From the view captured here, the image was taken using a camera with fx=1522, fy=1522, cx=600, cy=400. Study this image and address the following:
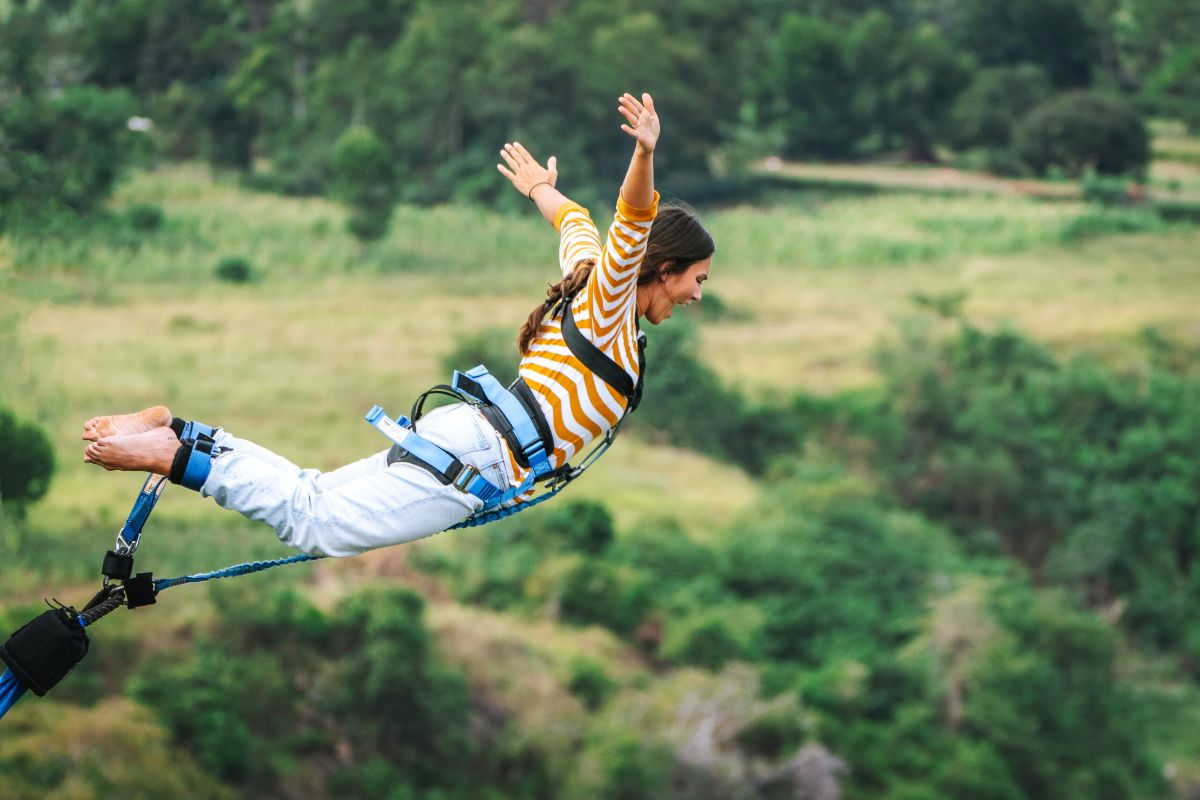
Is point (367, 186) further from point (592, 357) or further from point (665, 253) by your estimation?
point (592, 357)

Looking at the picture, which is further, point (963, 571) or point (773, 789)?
point (963, 571)

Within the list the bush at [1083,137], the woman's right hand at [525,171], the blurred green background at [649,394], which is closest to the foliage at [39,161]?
the blurred green background at [649,394]

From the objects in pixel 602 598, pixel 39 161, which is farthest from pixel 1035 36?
pixel 39 161

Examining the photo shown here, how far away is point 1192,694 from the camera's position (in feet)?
83.6

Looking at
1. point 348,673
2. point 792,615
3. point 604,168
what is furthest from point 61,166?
point 604,168

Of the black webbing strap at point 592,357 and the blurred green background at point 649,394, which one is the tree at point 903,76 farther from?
the black webbing strap at point 592,357

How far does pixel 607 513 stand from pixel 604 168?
2984 cm

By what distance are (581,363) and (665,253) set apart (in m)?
0.46

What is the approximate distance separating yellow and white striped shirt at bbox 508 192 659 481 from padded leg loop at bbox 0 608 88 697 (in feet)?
4.69

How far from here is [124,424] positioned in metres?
4.51

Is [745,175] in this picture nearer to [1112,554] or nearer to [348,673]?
[1112,554]

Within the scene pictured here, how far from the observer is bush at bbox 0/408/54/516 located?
12719mm

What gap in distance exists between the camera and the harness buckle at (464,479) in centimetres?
461

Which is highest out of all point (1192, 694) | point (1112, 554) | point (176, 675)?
point (176, 675)
